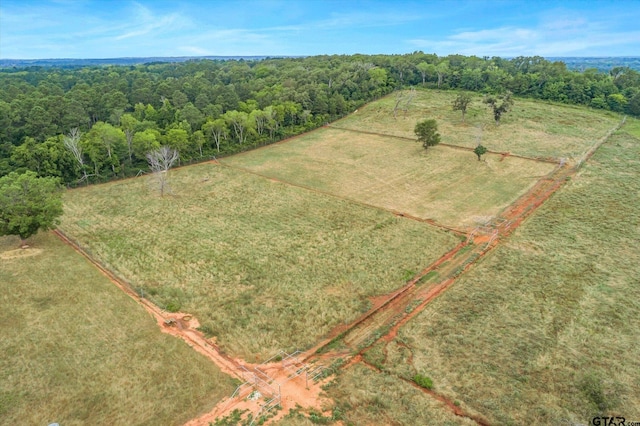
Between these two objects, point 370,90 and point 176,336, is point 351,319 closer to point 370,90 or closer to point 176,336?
point 176,336

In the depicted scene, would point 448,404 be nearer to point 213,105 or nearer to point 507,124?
point 507,124

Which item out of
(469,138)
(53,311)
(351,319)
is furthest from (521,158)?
(53,311)

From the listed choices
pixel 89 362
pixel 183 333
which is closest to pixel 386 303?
pixel 183 333

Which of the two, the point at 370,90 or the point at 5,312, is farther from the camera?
the point at 370,90

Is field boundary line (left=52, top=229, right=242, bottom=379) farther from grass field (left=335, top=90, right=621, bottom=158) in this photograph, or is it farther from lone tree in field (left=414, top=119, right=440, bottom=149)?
grass field (left=335, top=90, right=621, bottom=158)

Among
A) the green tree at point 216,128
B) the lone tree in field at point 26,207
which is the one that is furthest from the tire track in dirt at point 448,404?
the green tree at point 216,128

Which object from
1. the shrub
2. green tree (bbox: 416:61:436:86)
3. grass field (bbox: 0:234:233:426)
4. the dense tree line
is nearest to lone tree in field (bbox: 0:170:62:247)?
grass field (bbox: 0:234:233:426)

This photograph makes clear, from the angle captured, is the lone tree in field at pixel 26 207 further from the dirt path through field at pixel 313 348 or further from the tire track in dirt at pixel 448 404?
the tire track in dirt at pixel 448 404
